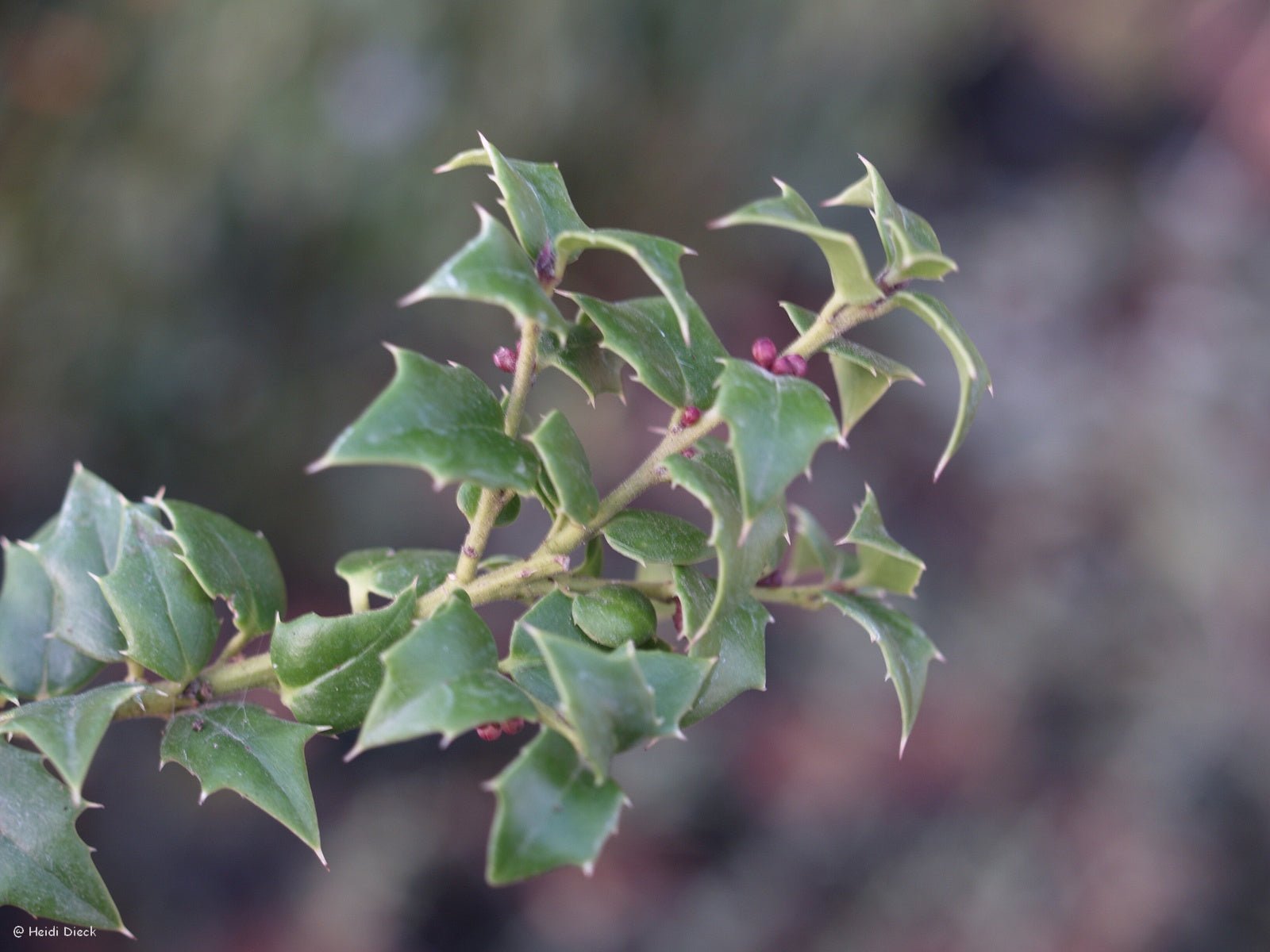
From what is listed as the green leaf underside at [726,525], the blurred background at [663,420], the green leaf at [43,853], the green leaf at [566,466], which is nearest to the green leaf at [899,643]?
the green leaf underside at [726,525]

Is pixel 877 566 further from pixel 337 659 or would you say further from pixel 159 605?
pixel 159 605

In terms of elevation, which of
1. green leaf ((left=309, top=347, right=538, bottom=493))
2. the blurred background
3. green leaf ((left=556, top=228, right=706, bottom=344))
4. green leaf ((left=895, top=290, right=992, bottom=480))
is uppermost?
green leaf ((left=556, top=228, right=706, bottom=344))

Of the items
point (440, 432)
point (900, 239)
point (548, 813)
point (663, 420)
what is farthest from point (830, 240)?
point (663, 420)

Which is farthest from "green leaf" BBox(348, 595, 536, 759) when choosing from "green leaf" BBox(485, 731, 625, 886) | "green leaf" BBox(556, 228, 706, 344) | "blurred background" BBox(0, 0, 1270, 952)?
"blurred background" BBox(0, 0, 1270, 952)

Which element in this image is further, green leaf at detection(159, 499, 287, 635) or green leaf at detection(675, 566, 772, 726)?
green leaf at detection(159, 499, 287, 635)

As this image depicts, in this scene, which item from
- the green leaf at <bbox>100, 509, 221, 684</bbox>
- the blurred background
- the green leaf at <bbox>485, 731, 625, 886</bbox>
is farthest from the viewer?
the blurred background

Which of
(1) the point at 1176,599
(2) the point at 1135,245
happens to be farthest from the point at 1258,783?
(2) the point at 1135,245

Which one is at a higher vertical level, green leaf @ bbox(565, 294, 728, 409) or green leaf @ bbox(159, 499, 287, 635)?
green leaf @ bbox(565, 294, 728, 409)

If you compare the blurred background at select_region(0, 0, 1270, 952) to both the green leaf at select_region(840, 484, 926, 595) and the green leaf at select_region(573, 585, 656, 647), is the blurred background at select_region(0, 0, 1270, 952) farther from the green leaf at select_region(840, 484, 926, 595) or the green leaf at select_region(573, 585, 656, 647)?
the green leaf at select_region(573, 585, 656, 647)
